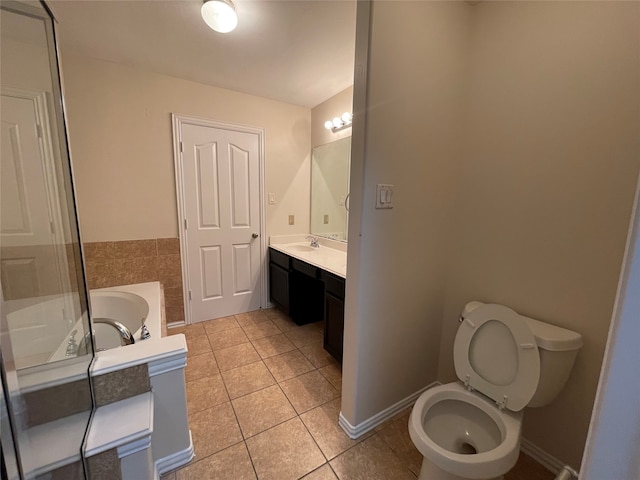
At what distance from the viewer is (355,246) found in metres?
1.26

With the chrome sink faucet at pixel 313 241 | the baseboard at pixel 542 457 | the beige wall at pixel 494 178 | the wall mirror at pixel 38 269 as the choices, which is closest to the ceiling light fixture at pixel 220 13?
the wall mirror at pixel 38 269

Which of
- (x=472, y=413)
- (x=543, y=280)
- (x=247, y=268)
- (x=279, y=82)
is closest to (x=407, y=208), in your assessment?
(x=543, y=280)

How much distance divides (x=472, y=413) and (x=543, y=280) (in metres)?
0.72

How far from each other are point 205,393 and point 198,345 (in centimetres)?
63

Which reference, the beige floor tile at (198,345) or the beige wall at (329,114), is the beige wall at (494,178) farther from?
the beige floor tile at (198,345)

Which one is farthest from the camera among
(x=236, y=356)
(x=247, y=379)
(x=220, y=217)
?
(x=220, y=217)

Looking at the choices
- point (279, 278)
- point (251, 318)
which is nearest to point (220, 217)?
point (279, 278)

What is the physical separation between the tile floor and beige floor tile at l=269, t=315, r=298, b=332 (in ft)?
0.85

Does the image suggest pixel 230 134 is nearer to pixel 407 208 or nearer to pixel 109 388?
pixel 407 208

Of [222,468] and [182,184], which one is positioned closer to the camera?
[222,468]

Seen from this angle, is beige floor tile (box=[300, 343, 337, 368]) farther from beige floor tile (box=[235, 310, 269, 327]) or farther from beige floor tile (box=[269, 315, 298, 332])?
beige floor tile (box=[235, 310, 269, 327])

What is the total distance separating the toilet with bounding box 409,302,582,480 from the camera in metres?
0.98

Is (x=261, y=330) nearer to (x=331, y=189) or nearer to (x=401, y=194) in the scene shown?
(x=331, y=189)

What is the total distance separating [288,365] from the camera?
2.03 metres
